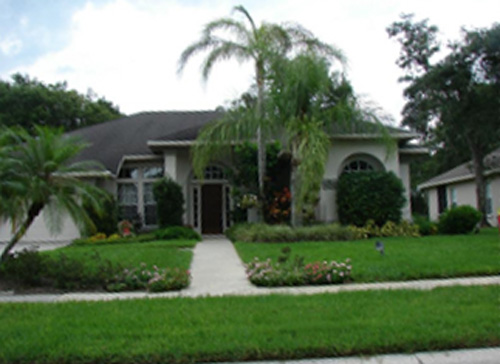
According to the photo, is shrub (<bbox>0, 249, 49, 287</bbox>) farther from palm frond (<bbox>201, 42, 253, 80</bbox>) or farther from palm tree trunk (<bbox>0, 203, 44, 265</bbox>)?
palm frond (<bbox>201, 42, 253, 80</bbox>)

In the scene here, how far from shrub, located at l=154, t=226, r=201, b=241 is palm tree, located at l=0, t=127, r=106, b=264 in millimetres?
7166

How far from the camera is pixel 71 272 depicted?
7.89 meters

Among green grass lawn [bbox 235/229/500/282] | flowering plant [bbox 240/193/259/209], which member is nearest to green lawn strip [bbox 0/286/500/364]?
green grass lawn [bbox 235/229/500/282]

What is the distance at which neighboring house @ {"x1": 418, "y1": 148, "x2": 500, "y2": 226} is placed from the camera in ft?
74.0

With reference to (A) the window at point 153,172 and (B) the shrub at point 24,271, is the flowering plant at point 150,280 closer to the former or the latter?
(B) the shrub at point 24,271

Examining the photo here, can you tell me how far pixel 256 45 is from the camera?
15.5m

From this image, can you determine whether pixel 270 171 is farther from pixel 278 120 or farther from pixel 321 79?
pixel 321 79

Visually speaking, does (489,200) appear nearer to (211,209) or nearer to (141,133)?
(211,209)

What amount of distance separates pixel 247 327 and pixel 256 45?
12.3 m

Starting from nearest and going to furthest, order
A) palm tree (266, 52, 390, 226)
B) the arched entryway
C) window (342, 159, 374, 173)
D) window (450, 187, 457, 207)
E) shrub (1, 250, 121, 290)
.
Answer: shrub (1, 250, 121, 290) → palm tree (266, 52, 390, 226) → window (342, 159, 374, 173) → the arched entryway → window (450, 187, 457, 207)

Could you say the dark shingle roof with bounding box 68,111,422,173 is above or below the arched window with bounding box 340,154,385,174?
above

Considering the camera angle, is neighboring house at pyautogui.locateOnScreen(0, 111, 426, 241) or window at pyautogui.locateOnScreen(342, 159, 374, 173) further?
window at pyautogui.locateOnScreen(342, 159, 374, 173)

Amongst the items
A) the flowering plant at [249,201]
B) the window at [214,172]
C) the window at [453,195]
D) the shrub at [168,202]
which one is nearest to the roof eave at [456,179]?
the window at [453,195]

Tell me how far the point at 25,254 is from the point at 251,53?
10.3m
